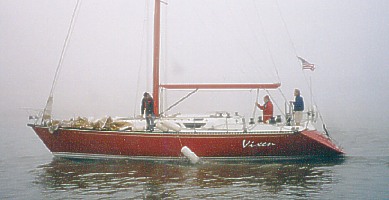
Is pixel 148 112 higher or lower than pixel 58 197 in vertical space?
higher

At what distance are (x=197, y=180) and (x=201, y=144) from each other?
2779 millimetres

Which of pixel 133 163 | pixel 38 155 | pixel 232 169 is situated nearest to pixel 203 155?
pixel 232 169

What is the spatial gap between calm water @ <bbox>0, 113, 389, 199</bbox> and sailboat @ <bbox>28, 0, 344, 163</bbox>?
0.40 meters

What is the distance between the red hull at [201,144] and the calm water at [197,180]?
1.29 ft

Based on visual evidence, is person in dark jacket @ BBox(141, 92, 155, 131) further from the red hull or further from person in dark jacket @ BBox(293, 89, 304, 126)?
person in dark jacket @ BBox(293, 89, 304, 126)

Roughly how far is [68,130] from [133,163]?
2.74m

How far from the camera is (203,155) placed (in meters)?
A: 15.1

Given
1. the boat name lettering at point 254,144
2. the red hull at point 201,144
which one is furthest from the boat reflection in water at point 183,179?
the boat name lettering at point 254,144

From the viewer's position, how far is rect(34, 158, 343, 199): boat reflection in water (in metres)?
10.7

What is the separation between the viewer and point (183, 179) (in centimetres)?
1237

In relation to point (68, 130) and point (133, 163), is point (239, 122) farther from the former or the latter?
point (68, 130)

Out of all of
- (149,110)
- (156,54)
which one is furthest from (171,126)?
(156,54)

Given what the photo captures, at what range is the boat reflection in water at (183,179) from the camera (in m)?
10.7

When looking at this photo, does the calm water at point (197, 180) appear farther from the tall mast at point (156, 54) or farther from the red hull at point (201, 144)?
the tall mast at point (156, 54)
